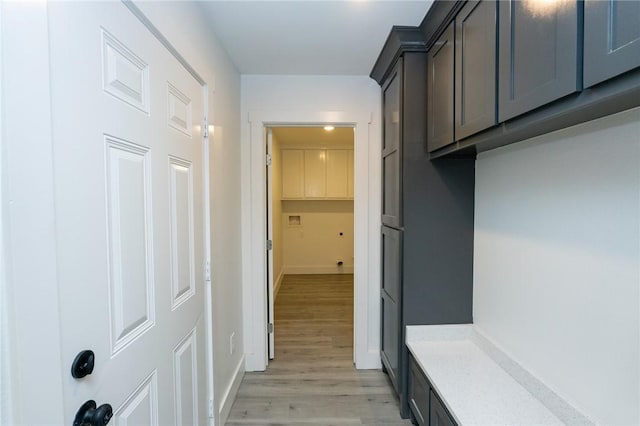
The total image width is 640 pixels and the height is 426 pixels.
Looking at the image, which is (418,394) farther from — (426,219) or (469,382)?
(426,219)

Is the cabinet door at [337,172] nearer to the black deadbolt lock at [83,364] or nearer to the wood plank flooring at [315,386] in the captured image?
the wood plank flooring at [315,386]

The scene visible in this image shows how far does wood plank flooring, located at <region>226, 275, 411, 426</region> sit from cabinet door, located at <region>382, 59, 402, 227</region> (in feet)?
4.23

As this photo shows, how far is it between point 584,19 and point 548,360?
1275 millimetres

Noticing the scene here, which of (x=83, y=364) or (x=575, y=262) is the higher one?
(x=575, y=262)

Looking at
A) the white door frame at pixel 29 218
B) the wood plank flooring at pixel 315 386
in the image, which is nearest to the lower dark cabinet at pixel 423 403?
the wood plank flooring at pixel 315 386

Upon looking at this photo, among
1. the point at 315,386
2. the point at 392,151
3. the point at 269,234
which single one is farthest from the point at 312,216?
the point at 392,151

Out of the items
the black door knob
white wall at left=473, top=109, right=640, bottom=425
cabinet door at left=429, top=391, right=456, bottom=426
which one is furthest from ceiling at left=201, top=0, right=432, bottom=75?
cabinet door at left=429, top=391, right=456, bottom=426

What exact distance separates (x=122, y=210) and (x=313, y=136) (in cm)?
434

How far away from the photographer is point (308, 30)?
189 cm

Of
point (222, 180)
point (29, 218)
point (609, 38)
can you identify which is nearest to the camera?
point (29, 218)

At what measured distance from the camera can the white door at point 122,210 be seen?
751 millimetres

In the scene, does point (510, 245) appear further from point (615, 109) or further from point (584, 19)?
A: point (584, 19)

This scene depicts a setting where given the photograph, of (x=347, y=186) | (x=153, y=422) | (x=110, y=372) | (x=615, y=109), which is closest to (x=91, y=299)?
(x=110, y=372)

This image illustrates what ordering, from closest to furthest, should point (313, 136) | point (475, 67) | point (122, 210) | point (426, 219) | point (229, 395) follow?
point (122, 210) → point (475, 67) → point (426, 219) → point (229, 395) → point (313, 136)
